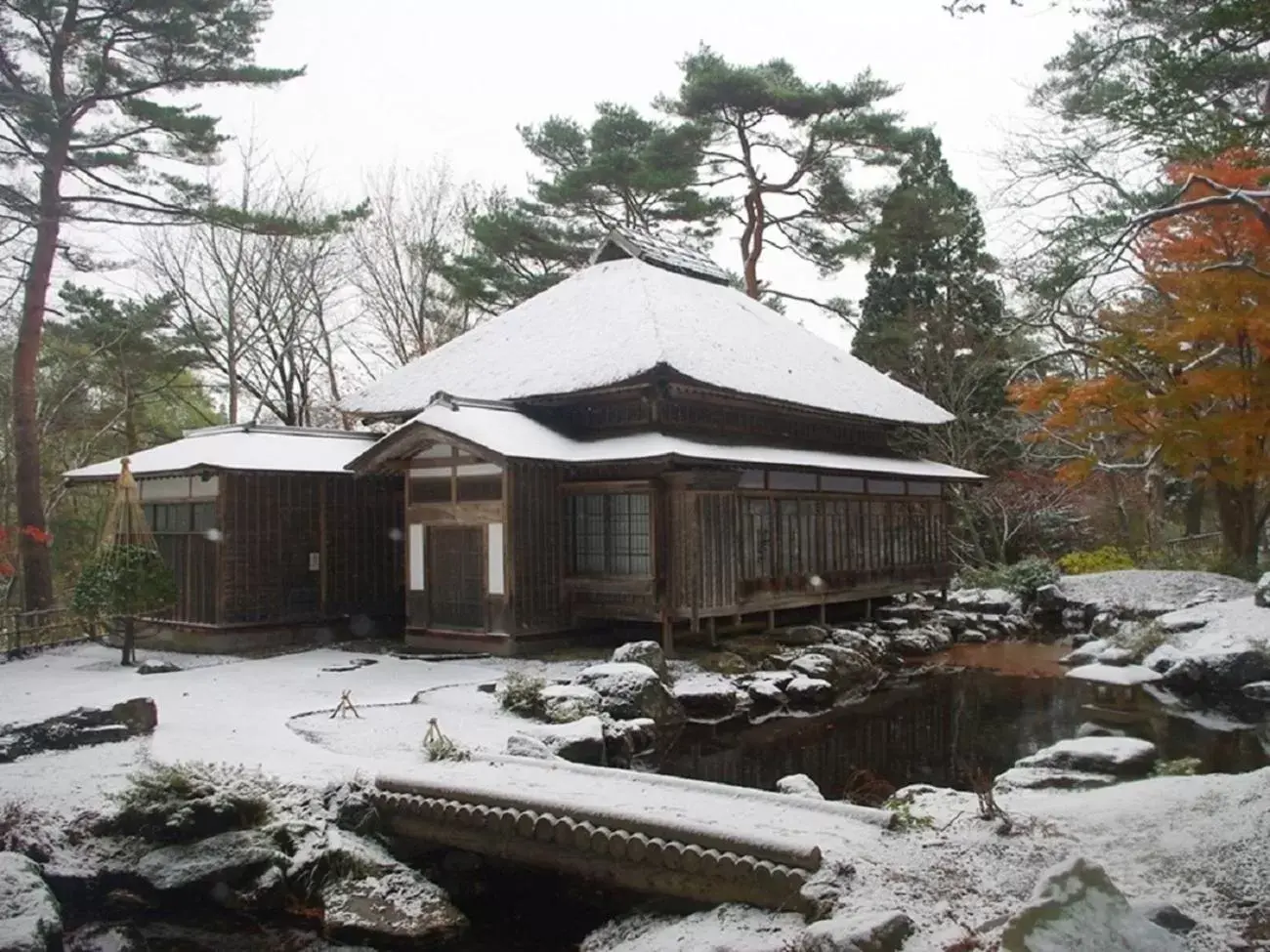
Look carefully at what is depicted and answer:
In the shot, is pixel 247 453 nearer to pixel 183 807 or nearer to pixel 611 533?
pixel 611 533

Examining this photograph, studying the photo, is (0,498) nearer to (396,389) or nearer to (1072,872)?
(396,389)

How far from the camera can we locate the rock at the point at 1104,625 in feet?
58.7

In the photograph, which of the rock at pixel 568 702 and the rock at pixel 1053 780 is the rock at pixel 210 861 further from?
the rock at pixel 1053 780

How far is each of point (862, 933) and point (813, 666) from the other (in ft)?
30.9

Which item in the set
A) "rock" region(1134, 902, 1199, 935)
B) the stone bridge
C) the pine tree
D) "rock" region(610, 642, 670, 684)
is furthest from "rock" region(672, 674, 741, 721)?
the pine tree

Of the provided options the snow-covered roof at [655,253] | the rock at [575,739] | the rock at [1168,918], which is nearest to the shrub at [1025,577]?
the snow-covered roof at [655,253]

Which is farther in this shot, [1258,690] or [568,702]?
[1258,690]

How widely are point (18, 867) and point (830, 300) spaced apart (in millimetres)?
27607

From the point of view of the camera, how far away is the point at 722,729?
11.6m

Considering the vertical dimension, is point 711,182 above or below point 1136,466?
above

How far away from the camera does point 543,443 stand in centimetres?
1438

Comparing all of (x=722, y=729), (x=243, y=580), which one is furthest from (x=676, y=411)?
(x=243, y=580)

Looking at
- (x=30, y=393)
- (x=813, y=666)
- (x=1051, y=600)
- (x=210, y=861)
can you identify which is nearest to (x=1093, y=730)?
(x=813, y=666)

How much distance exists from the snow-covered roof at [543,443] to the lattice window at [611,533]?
757 millimetres
